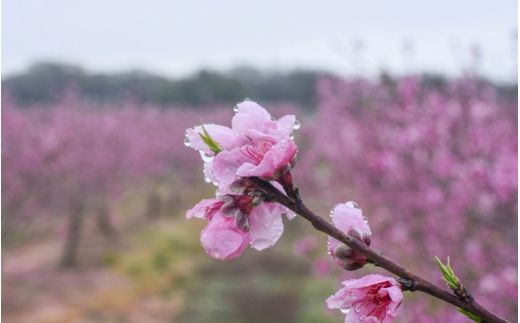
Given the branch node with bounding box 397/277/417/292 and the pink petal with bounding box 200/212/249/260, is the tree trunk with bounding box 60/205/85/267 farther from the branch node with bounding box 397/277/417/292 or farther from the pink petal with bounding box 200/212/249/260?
the branch node with bounding box 397/277/417/292

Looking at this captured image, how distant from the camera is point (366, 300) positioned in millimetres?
985

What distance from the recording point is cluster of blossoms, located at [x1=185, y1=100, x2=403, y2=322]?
3.15 feet

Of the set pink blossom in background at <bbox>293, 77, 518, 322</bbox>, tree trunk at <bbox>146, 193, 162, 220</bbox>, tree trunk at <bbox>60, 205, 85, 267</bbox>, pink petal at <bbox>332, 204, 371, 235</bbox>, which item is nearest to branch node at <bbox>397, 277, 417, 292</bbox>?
pink petal at <bbox>332, 204, 371, 235</bbox>

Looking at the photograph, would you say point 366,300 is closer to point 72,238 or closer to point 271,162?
point 271,162

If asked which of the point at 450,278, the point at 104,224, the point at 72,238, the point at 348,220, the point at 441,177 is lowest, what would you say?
the point at 450,278

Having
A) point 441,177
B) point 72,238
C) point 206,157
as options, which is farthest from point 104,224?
point 206,157

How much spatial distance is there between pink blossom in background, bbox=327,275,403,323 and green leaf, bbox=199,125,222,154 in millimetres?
269

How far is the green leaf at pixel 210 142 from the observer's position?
3.25ft

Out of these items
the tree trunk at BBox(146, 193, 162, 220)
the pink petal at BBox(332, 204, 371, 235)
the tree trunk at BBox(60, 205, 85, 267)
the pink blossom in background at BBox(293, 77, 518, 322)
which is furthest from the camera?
the tree trunk at BBox(146, 193, 162, 220)

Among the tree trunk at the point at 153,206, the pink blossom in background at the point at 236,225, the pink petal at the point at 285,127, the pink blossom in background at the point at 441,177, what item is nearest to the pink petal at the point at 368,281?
the pink blossom in background at the point at 236,225

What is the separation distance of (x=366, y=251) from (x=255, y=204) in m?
0.17

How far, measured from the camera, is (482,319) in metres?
0.95

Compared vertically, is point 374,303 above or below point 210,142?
below

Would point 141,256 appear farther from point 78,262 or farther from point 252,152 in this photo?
point 252,152
